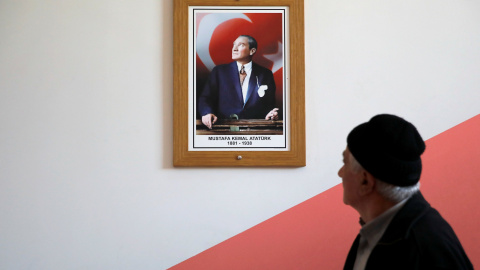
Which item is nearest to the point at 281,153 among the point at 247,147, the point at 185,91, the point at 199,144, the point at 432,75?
the point at 247,147

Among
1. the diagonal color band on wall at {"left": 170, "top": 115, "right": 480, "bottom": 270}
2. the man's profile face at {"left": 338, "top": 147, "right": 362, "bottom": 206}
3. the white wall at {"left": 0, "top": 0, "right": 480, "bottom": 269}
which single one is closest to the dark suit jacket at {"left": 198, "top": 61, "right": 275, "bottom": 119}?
the white wall at {"left": 0, "top": 0, "right": 480, "bottom": 269}

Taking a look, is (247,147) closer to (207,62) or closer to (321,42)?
(207,62)

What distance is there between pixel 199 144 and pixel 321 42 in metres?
0.82

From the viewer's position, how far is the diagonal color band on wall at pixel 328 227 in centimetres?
241

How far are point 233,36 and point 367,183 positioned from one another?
1376 mm

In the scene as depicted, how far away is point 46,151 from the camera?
246cm

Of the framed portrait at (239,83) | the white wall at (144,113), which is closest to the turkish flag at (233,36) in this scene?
the framed portrait at (239,83)

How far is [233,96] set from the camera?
98.2 inches

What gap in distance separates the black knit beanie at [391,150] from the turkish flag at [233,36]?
3.97ft

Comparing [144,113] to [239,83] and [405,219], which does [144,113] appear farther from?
[405,219]

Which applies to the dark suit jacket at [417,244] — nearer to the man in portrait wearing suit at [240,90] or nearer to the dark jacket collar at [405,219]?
the dark jacket collar at [405,219]

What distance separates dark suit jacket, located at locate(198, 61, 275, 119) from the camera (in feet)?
8.13

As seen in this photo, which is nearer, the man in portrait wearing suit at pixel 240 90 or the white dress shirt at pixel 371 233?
the white dress shirt at pixel 371 233

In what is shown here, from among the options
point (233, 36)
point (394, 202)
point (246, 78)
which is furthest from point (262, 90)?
point (394, 202)
